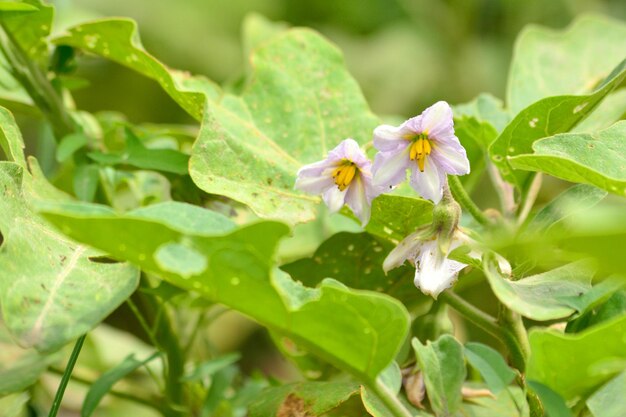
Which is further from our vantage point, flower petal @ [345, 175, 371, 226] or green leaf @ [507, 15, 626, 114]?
green leaf @ [507, 15, 626, 114]

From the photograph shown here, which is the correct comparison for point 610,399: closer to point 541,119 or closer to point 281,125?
point 541,119

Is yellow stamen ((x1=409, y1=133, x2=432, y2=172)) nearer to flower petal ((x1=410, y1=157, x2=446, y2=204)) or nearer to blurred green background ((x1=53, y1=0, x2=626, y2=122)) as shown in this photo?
flower petal ((x1=410, y1=157, x2=446, y2=204))

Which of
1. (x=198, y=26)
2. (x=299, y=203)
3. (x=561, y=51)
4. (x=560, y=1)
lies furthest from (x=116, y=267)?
(x=198, y=26)

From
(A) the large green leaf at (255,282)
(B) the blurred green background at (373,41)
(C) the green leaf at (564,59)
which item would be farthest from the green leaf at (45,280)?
(B) the blurred green background at (373,41)

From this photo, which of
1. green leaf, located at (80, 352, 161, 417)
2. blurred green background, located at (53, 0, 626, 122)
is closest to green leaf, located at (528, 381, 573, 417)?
green leaf, located at (80, 352, 161, 417)

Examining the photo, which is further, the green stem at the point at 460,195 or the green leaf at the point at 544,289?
the green stem at the point at 460,195

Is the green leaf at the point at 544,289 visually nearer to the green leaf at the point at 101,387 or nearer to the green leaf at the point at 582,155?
the green leaf at the point at 582,155
